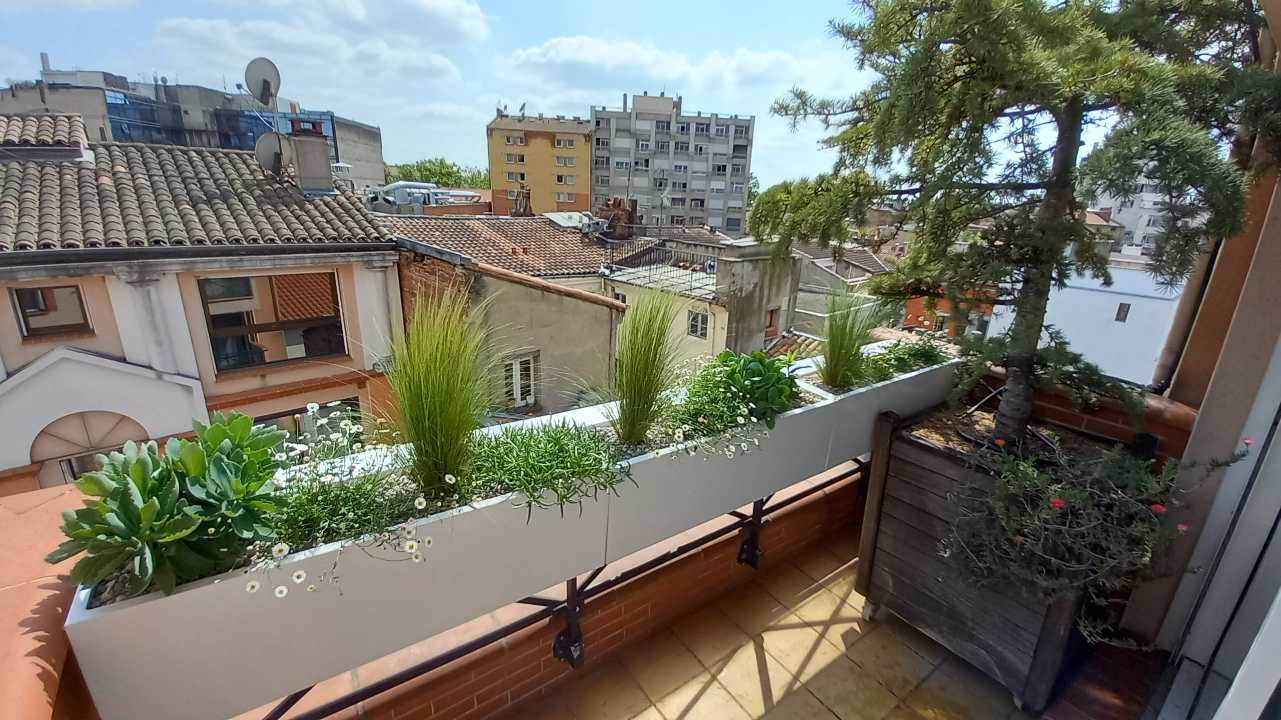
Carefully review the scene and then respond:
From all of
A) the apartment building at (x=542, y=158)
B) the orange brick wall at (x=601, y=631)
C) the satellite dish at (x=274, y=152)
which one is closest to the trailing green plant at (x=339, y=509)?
the orange brick wall at (x=601, y=631)

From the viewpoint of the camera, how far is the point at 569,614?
5.48ft

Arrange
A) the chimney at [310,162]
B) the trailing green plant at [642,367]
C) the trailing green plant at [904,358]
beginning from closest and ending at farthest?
the trailing green plant at [642,367]
the trailing green plant at [904,358]
the chimney at [310,162]

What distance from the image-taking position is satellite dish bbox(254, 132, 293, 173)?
6.61m

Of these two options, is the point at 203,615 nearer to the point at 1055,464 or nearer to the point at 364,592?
the point at 364,592

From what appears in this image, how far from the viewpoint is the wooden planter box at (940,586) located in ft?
5.54

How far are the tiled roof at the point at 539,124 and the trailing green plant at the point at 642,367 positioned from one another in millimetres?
37054

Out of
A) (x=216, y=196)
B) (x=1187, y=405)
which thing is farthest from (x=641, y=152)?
(x=1187, y=405)

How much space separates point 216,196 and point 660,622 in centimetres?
683

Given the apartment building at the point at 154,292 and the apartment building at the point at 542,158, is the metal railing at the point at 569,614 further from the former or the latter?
the apartment building at the point at 542,158

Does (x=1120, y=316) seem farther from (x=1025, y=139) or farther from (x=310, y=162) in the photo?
(x=310, y=162)

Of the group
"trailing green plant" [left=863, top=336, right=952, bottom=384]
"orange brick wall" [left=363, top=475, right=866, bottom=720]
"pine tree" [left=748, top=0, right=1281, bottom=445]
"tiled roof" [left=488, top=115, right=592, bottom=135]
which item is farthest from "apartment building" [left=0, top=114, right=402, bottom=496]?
"tiled roof" [left=488, top=115, right=592, bottom=135]

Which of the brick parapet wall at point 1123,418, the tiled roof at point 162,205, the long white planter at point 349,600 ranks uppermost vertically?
the tiled roof at point 162,205

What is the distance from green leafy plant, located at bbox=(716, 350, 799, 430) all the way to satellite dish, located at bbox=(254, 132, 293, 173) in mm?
7199

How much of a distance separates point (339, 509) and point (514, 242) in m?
9.74
